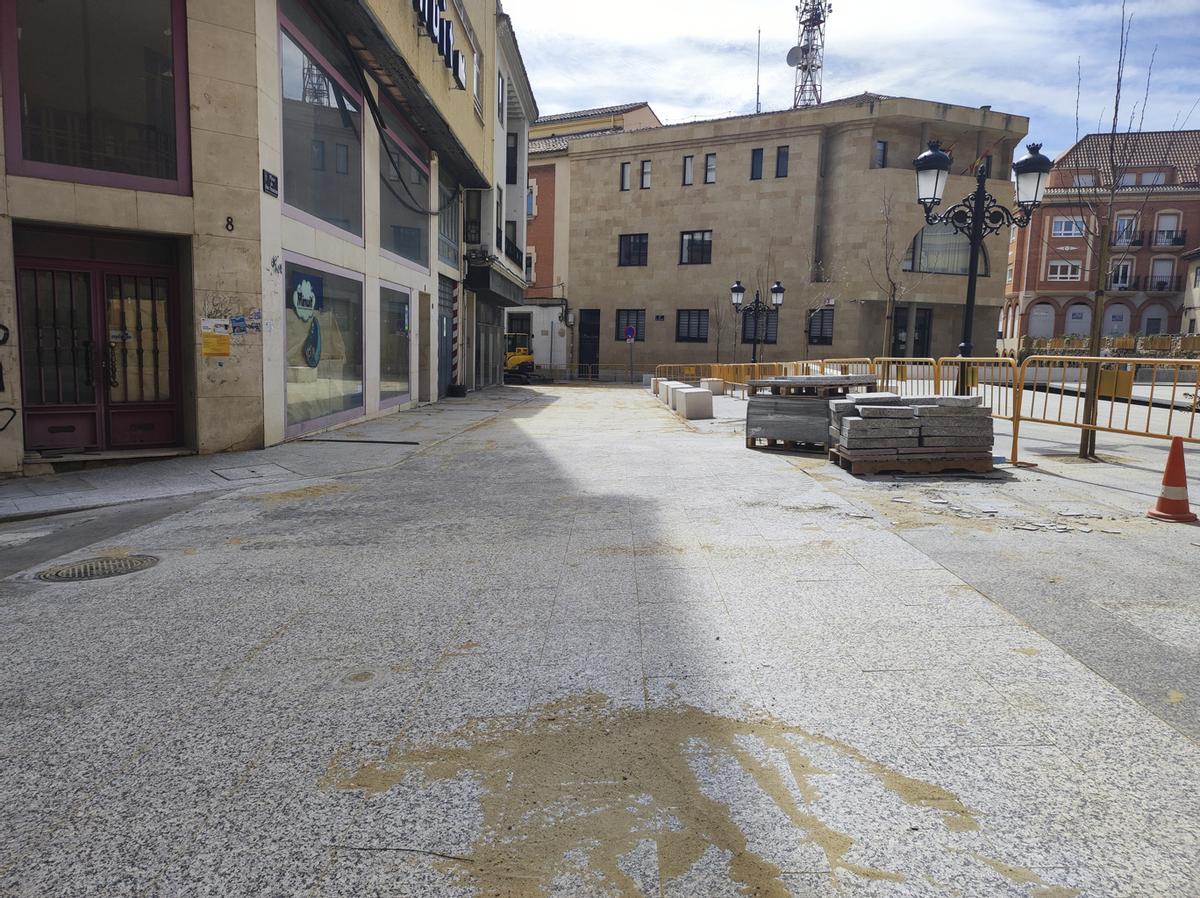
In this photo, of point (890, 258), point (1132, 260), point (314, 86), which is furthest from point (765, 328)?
point (1132, 260)

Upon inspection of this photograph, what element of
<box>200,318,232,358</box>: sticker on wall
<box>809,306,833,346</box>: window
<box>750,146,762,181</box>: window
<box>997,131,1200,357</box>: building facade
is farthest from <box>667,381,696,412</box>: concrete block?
<box>997,131,1200,357</box>: building facade

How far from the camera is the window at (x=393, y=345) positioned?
16828mm

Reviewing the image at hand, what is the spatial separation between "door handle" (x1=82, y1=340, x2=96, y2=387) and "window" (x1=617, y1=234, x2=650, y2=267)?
36.9 metres

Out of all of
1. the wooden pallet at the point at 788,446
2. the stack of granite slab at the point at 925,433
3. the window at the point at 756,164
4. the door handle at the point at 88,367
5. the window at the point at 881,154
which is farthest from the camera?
the window at the point at 756,164

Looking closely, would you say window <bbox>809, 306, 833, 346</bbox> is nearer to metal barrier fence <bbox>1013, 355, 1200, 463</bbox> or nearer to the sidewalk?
metal barrier fence <bbox>1013, 355, 1200, 463</bbox>

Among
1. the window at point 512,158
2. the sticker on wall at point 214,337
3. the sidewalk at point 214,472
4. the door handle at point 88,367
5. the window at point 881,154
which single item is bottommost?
the sidewalk at point 214,472

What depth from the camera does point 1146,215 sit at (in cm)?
5659

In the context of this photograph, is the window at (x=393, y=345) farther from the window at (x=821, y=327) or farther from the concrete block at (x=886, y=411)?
the window at (x=821, y=327)

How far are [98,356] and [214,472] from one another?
2296mm

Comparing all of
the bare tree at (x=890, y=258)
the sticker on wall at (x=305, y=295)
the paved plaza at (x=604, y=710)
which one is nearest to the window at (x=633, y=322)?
the bare tree at (x=890, y=258)

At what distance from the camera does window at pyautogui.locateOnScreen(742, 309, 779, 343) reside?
4138 cm

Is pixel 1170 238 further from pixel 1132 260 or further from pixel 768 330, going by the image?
pixel 768 330

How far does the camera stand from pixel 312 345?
1280cm

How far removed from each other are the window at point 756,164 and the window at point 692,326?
7.36 m
